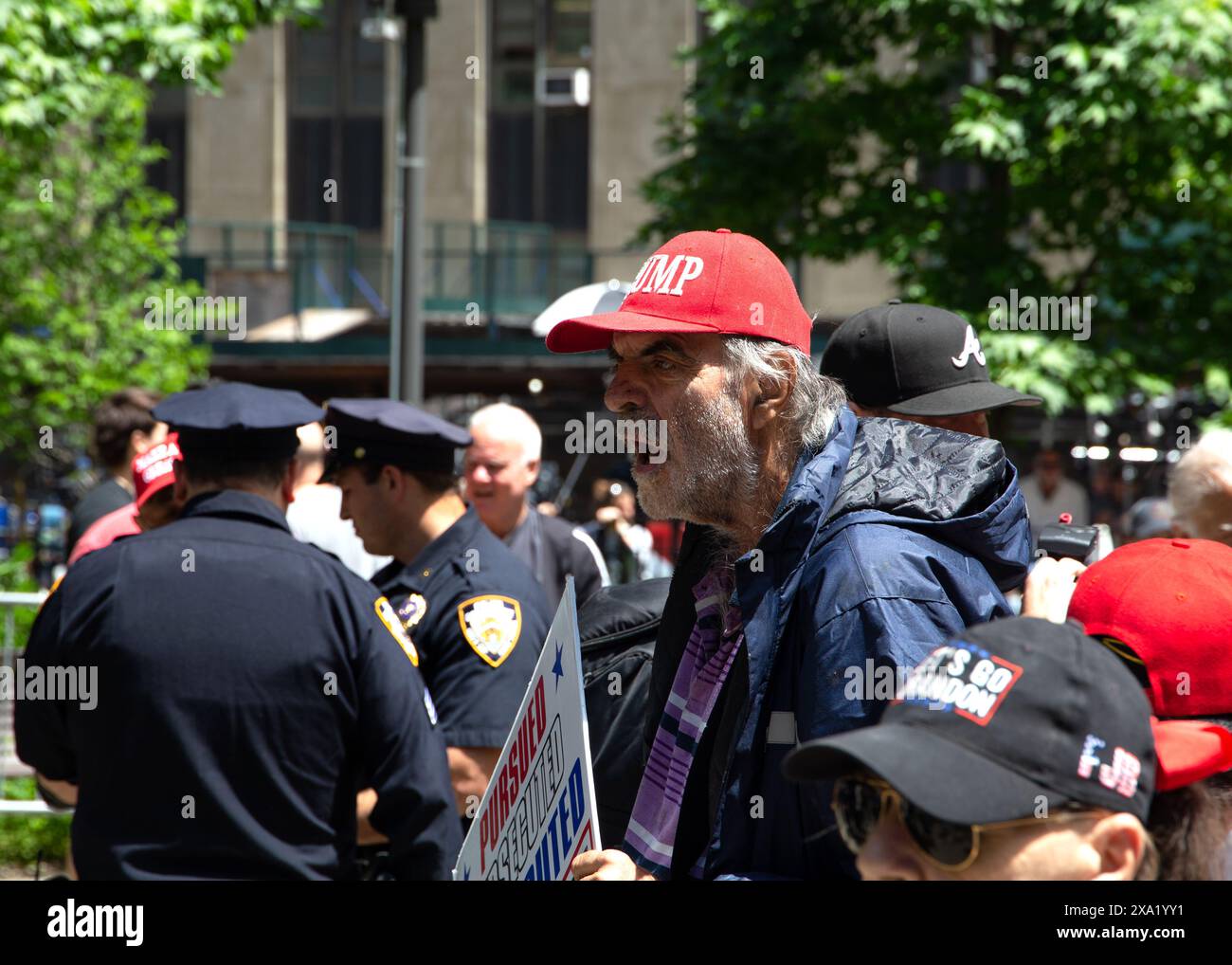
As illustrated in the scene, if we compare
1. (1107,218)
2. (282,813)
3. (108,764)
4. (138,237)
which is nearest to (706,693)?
(282,813)

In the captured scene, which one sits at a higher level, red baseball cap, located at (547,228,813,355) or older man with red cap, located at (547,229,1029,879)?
red baseball cap, located at (547,228,813,355)

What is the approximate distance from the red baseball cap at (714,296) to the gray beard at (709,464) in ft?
0.42

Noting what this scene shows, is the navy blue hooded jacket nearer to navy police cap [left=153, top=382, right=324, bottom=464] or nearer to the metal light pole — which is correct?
navy police cap [left=153, top=382, right=324, bottom=464]

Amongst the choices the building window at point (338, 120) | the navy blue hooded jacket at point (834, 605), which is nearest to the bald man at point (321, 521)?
the navy blue hooded jacket at point (834, 605)

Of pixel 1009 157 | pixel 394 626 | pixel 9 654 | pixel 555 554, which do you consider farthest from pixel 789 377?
pixel 1009 157

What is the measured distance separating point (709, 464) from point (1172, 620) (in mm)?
765

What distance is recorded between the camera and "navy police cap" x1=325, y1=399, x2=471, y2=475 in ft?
12.9

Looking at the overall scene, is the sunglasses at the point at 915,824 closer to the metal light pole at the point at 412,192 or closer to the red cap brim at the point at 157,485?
the red cap brim at the point at 157,485

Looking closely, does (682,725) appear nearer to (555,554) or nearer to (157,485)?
A: (157,485)

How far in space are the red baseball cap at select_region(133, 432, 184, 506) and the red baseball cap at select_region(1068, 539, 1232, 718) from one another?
2.78 m

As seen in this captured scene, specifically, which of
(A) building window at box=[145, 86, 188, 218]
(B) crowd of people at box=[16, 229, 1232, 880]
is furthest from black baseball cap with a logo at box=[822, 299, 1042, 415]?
(A) building window at box=[145, 86, 188, 218]

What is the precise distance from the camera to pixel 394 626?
10.8 ft

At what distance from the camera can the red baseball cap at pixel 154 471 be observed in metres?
4.17

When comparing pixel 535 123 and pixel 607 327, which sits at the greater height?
pixel 535 123
